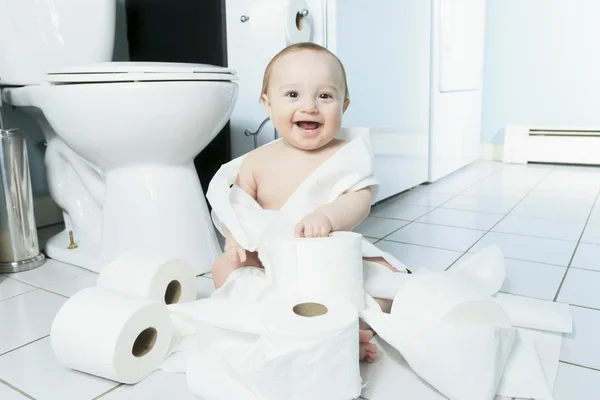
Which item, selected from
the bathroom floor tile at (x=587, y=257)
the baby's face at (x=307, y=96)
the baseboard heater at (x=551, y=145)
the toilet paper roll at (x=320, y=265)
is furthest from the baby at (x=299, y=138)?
the baseboard heater at (x=551, y=145)

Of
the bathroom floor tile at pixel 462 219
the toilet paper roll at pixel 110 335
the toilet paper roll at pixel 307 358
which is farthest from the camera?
the bathroom floor tile at pixel 462 219

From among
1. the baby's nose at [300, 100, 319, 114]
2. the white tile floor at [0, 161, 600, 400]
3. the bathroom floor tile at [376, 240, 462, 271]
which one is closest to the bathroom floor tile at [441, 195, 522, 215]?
the white tile floor at [0, 161, 600, 400]

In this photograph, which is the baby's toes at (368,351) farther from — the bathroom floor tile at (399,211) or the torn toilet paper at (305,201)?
the bathroom floor tile at (399,211)

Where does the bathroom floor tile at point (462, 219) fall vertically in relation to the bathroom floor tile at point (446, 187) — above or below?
above

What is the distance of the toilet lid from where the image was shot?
984 millimetres

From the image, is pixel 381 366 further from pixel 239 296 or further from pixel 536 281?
pixel 536 281

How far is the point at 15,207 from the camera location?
3.85ft

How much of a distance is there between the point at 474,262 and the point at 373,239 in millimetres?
408

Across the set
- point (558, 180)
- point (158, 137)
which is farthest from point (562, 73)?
point (158, 137)

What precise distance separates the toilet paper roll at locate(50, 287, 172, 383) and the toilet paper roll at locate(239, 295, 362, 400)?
18cm

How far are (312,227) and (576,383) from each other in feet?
1.33

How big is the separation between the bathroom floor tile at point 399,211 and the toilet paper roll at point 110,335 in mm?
1038

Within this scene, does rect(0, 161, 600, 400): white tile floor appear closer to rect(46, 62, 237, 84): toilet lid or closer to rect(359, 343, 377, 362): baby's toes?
rect(359, 343, 377, 362): baby's toes

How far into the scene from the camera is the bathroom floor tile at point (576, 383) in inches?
24.9
